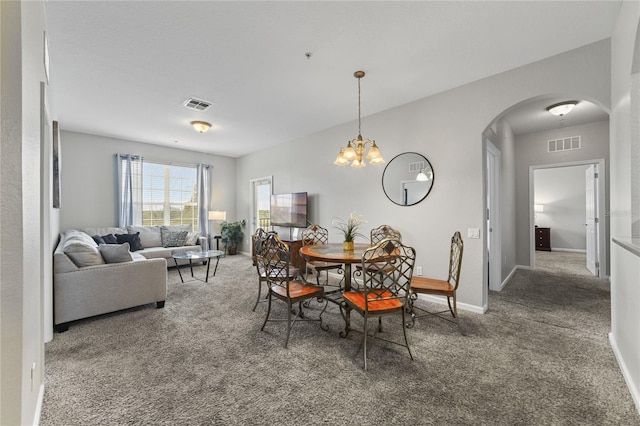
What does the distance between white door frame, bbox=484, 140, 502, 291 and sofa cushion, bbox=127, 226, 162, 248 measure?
6.37 meters

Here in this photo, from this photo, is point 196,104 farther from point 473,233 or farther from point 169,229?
point 473,233

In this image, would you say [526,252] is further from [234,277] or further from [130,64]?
[130,64]

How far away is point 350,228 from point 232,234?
4917 millimetres

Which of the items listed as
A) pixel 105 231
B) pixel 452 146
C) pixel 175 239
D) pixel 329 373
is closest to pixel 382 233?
pixel 452 146

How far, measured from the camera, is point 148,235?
572 centimetres

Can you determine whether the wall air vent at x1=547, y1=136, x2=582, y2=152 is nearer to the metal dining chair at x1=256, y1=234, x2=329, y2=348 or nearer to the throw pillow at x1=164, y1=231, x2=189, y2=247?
the metal dining chair at x1=256, y1=234, x2=329, y2=348

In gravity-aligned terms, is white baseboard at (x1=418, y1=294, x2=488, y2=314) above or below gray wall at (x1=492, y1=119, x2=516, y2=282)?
below

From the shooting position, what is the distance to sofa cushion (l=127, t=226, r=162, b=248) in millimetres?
5629

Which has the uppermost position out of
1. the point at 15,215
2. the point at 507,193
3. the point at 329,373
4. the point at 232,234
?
the point at 507,193

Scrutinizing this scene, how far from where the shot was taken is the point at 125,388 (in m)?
1.84

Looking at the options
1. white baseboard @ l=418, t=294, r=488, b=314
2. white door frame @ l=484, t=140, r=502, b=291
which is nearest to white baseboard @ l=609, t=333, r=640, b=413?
white baseboard @ l=418, t=294, r=488, b=314

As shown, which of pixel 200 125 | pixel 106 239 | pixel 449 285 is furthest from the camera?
pixel 106 239

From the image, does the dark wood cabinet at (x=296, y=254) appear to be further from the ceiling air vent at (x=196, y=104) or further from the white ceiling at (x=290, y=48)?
the ceiling air vent at (x=196, y=104)

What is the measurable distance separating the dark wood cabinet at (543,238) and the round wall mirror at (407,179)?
6631mm
